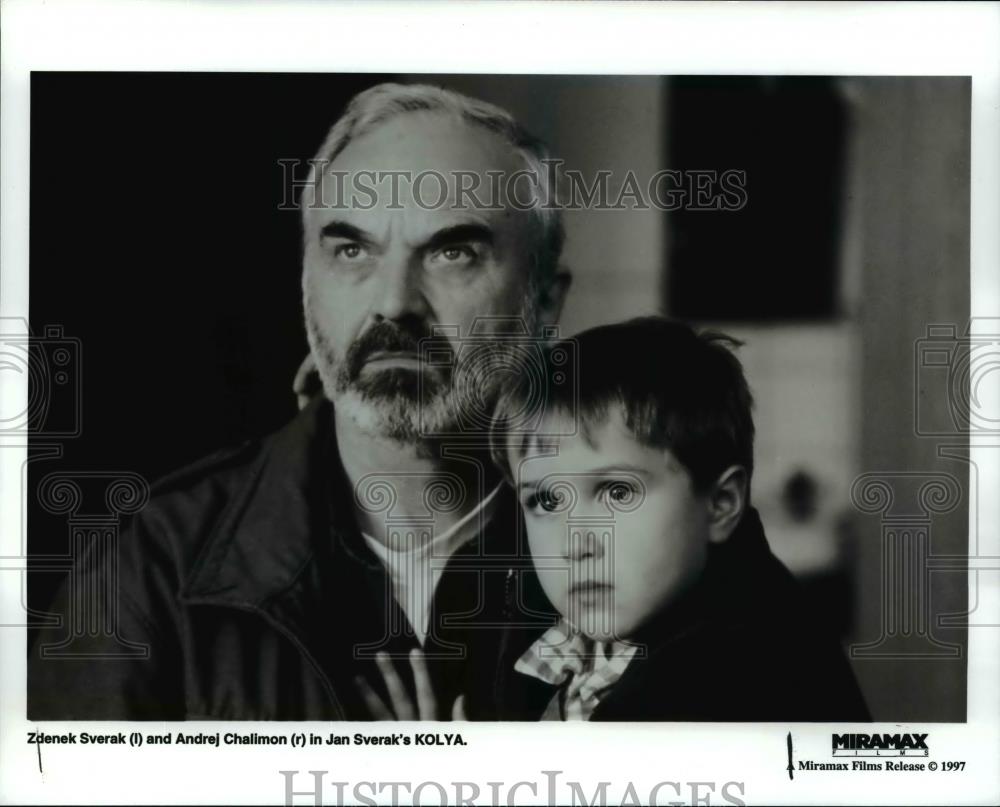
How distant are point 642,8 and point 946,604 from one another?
6.55 ft

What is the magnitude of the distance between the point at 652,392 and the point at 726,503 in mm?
395

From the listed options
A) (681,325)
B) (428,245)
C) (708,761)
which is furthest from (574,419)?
(708,761)

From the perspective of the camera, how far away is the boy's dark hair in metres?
2.96

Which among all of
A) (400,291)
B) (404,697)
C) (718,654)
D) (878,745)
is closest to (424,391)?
(400,291)

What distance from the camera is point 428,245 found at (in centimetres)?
297

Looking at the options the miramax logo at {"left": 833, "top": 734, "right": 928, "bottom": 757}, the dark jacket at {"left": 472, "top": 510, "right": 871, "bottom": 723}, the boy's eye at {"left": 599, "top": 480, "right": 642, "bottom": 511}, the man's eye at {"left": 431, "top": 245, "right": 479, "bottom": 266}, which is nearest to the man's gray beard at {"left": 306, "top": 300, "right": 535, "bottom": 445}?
the man's eye at {"left": 431, "top": 245, "right": 479, "bottom": 266}

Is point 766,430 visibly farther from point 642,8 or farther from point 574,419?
point 642,8

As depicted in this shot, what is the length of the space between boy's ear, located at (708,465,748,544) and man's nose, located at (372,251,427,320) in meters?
1.01

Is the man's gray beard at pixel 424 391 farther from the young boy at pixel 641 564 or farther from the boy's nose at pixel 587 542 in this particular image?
the boy's nose at pixel 587 542

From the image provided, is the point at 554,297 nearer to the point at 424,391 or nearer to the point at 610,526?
the point at 424,391

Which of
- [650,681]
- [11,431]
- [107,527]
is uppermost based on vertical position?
[11,431]

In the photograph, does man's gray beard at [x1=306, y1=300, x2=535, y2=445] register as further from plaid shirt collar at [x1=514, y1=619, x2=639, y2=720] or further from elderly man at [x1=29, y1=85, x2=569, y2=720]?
plaid shirt collar at [x1=514, y1=619, x2=639, y2=720]

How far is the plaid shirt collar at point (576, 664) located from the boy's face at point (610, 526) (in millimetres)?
38

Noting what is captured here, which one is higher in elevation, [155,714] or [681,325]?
[681,325]
